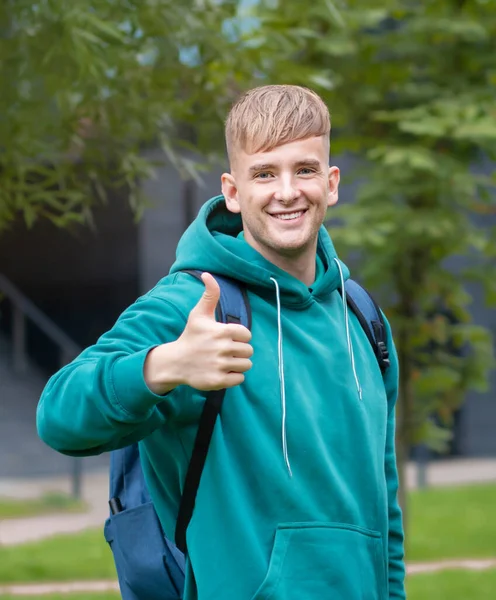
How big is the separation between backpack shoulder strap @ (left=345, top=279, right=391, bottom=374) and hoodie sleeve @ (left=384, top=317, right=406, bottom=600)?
0.03m

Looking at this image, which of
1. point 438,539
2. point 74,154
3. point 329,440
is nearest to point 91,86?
point 74,154

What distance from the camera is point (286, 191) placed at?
8.13ft

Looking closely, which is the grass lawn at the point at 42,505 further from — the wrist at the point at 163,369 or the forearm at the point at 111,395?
the wrist at the point at 163,369

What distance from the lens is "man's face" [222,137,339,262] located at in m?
2.50

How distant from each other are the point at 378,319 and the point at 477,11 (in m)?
5.44

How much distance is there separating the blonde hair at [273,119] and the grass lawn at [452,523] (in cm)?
783

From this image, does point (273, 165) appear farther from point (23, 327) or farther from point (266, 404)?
point (23, 327)

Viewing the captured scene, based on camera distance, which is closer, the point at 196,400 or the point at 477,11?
the point at 196,400

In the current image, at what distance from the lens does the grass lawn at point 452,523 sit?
33.7 ft

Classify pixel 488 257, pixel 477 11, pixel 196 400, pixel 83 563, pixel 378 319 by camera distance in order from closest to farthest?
pixel 196 400, pixel 378 319, pixel 477 11, pixel 488 257, pixel 83 563

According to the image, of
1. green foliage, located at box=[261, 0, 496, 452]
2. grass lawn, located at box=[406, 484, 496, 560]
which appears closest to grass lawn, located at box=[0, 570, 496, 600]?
green foliage, located at box=[261, 0, 496, 452]

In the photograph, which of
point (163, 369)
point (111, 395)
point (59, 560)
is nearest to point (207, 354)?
point (163, 369)

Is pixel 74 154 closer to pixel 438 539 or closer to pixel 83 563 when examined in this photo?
pixel 83 563

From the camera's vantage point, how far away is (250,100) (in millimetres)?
2596
